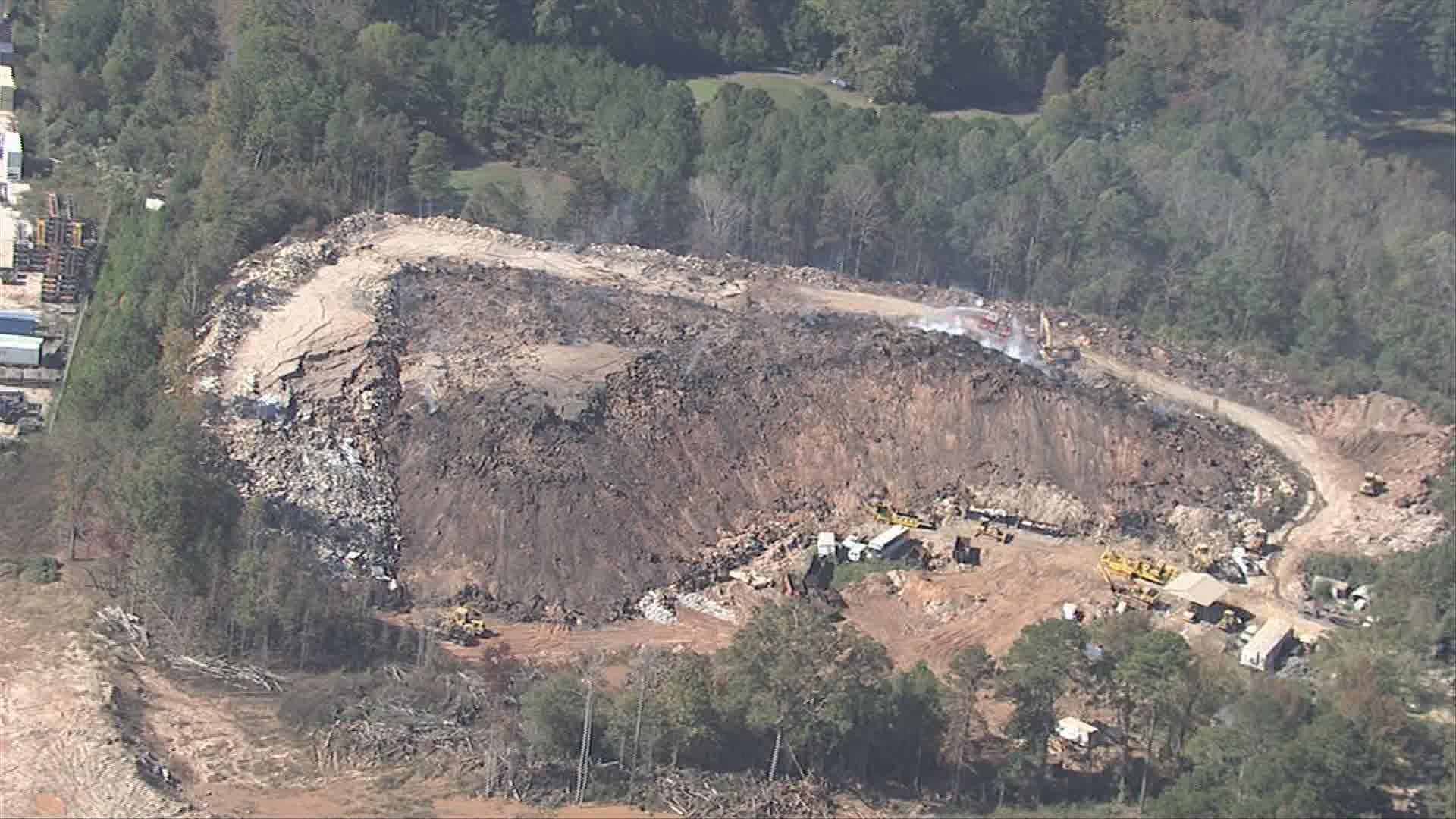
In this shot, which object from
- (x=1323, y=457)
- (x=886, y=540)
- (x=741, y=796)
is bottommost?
(x=741, y=796)

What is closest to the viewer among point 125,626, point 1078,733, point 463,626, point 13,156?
point 1078,733

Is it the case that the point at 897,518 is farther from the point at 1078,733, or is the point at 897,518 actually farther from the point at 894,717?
the point at 894,717

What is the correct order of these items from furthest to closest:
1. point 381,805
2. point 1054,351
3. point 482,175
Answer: point 482,175 < point 1054,351 < point 381,805

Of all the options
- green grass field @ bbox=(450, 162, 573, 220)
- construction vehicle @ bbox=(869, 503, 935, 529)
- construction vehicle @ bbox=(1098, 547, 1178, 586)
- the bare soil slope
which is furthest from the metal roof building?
green grass field @ bbox=(450, 162, 573, 220)

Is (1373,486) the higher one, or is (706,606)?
(1373,486)

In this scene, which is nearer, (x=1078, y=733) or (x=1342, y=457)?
(x=1078, y=733)

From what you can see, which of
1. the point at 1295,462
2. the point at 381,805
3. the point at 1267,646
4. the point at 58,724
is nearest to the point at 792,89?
the point at 1295,462

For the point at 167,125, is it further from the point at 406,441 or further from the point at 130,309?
the point at 406,441
